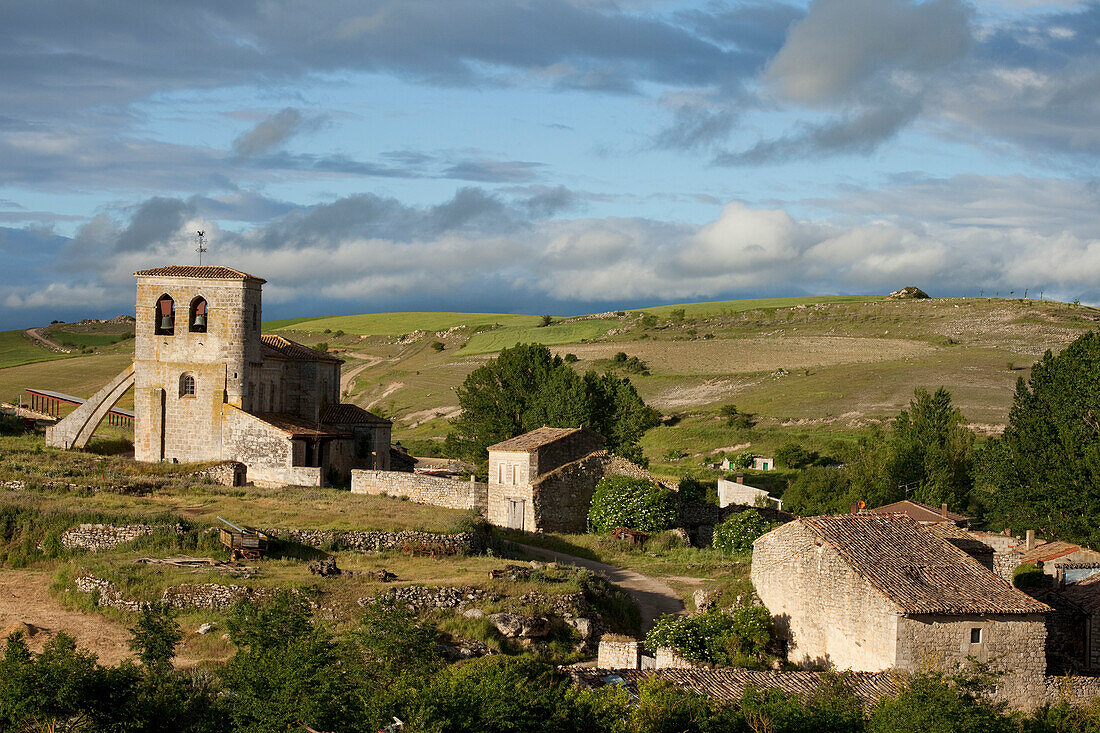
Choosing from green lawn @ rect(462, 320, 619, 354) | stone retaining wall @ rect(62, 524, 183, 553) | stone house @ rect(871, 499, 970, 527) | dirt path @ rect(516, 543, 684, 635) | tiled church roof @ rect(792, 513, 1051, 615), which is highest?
green lawn @ rect(462, 320, 619, 354)

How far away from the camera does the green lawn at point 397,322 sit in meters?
152

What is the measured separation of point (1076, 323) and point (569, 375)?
71.4 metres

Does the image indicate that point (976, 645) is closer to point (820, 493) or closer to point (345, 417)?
point (820, 493)

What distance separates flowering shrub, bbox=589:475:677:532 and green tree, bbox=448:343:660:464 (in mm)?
12539

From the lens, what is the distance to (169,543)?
1193 inches

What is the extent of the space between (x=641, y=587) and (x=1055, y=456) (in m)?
19.8

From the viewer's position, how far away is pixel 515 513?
40.9 meters

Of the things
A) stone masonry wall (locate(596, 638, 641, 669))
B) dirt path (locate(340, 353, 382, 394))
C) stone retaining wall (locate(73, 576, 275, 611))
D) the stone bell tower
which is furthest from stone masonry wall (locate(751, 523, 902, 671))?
dirt path (locate(340, 353, 382, 394))

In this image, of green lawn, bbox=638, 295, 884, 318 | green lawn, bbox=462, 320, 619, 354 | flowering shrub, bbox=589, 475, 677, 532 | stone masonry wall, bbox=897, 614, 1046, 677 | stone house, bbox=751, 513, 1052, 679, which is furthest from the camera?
green lawn, bbox=638, 295, 884, 318

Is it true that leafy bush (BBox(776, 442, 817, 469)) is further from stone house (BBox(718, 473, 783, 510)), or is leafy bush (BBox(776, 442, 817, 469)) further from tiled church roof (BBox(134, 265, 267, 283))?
tiled church roof (BBox(134, 265, 267, 283))

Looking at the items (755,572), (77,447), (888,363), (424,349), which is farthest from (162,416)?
(424,349)

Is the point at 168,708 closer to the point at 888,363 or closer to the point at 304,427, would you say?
the point at 304,427

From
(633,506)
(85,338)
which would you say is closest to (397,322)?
(85,338)

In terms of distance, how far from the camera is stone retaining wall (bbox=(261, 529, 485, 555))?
1255 inches
